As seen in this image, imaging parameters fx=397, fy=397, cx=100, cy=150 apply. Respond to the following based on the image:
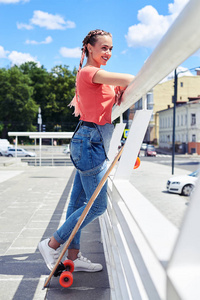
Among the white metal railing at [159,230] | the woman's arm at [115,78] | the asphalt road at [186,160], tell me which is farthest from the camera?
the woman's arm at [115,78]

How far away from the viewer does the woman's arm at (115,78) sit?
1979 millimetres

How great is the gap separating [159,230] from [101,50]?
1708mm

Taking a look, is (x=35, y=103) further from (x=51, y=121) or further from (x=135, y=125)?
(x=135, y=125)

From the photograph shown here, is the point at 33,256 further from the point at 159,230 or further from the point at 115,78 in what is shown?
the point at 159,230

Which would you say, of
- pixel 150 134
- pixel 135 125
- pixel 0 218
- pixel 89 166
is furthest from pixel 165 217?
pixel 0 218

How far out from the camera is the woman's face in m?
2.44

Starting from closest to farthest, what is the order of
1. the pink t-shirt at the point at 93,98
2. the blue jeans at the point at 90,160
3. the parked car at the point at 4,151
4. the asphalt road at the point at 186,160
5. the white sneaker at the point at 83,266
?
the asphalt road at the point at 186,160, the pink t-shirt at the point at 93,98, the blue jeans at the point at 90,160, the white sneaker at the point at 83,266, the parked car at the point at 4,151

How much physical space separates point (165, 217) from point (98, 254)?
2.52 metres

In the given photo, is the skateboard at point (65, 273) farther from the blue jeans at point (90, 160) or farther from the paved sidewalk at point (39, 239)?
the blue jeans at point (90, 160)

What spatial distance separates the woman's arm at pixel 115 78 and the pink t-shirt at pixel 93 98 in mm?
122

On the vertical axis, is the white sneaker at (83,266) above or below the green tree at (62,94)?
below

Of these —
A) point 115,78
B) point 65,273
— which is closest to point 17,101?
point 65,273

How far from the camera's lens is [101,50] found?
246 centimetres

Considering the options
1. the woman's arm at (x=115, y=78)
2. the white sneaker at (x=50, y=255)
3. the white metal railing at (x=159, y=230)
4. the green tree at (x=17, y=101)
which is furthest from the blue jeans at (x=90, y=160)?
the green tree at (x=17, y=101)
